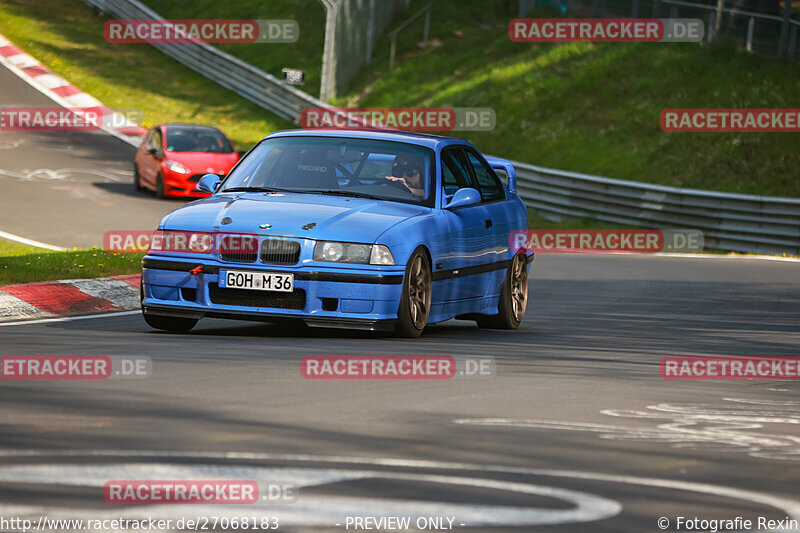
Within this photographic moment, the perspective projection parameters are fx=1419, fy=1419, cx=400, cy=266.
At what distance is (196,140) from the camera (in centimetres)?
2867

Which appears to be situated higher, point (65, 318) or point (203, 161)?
point (203, 161)

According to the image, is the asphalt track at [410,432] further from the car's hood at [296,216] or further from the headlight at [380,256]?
the car's hood at [296,216]

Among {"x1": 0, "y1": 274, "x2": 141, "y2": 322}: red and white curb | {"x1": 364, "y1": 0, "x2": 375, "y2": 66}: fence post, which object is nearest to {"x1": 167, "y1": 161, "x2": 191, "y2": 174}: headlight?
{"x1": 0, "y1": 274, "x2": 141, "y2": 322}: red and white curb

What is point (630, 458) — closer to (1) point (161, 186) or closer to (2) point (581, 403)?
(2) point (581, 403)

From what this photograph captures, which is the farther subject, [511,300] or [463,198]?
[511,300]

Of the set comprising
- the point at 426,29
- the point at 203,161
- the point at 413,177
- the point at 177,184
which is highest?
the point at 426,29

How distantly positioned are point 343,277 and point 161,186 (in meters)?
17.7

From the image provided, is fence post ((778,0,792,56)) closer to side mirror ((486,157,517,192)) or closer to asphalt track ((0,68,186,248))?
asphalt track ((0,68,186,248))

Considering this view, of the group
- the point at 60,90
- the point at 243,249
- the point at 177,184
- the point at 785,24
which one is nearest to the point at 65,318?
the point at 243,249

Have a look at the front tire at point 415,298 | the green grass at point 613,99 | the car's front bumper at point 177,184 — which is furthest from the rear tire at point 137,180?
the front tire at point 415,298

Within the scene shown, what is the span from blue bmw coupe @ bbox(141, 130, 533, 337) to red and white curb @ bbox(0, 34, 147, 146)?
2454 centimetres

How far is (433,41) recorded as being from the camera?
43.7 m

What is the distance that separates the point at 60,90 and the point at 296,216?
31.7 m

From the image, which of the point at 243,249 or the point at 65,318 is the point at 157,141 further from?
the point at 243,249
